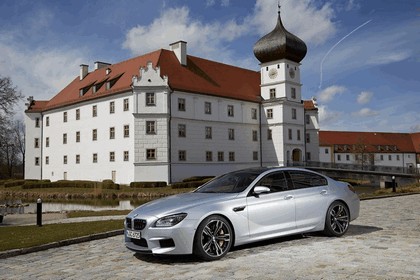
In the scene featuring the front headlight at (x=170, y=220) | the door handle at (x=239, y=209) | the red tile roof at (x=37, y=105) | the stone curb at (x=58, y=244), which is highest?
the red tile roof at (x=37, y=105)

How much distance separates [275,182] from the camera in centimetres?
848

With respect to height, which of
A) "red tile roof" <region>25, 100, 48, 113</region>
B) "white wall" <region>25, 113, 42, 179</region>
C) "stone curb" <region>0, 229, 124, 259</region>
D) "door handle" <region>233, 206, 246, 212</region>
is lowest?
"stone curb" <region>0, 229, 124, 259</region>

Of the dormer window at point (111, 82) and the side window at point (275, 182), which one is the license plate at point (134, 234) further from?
the dormer window at point (111, 82)

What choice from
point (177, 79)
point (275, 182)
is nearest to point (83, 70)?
point (177, 79)

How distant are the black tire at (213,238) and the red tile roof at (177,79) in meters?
35.9

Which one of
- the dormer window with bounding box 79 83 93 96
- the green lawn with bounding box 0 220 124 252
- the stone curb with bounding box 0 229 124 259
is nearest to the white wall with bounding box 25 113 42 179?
the dormer window with bounding box 79 83 93 96

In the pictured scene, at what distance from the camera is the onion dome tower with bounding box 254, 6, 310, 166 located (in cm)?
5119

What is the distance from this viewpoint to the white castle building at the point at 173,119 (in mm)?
41562

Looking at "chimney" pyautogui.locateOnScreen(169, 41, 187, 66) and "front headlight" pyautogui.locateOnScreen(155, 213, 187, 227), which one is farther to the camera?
"chimney" pyautogui.locateOnScreen(169, 41, 187, 66)

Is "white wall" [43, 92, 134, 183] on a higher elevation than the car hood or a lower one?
higher

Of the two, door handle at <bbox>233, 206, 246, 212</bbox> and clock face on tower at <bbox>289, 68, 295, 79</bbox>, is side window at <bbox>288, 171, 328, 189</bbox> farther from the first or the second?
clock face on tower at <bbox>289, 68, 295, 79</bbox>

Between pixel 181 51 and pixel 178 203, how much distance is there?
41474 millimetres

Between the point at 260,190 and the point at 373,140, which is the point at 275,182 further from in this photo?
the point at 373,140

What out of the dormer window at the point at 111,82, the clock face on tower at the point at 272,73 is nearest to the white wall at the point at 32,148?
the dormer window at the point at 111,82
